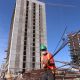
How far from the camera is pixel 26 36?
107875 millimetres

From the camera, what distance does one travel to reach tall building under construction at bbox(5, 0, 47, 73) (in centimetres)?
9788

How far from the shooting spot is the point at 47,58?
7477mm

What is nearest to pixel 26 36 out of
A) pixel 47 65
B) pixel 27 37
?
pixel 27 37

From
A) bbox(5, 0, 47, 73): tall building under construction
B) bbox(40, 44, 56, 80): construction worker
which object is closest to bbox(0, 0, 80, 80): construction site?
bbox(5, 0, 47, 73): tall building under construction

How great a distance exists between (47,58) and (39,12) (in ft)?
368

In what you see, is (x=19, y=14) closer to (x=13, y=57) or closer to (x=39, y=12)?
(x=39, y=12)

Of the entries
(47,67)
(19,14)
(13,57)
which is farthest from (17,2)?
(47,67)

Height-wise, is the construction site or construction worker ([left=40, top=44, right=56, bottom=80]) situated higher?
the construction site

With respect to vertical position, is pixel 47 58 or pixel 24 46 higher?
pixel 24 46

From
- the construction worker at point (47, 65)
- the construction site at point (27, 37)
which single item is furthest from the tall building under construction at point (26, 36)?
the construction worker at point (47, 65)

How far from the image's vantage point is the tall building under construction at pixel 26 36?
97.9 metres

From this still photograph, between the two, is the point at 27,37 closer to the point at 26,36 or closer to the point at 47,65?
the point at 26,36

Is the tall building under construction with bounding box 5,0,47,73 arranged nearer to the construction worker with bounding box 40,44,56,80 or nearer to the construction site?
the construction site

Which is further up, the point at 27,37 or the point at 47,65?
the point at 27,37
